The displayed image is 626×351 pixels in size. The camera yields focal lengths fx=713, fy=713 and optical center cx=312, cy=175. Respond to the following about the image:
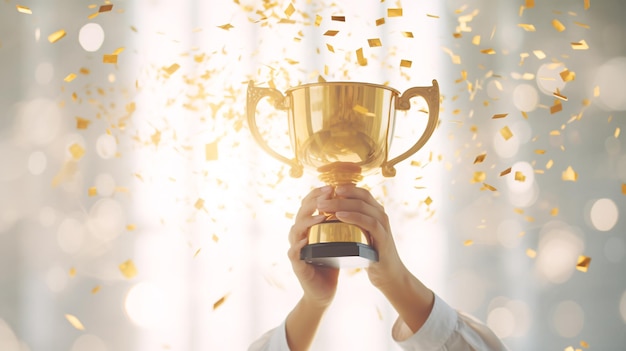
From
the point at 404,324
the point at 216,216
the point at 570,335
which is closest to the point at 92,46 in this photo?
the point at 216,216

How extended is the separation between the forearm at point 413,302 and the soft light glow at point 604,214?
3.39 ft

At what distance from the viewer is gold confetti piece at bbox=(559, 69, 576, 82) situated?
75.6 inches

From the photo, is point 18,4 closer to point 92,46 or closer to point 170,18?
point 92,46

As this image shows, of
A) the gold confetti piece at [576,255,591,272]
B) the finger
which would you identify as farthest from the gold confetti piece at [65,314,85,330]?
the gold confetti piece at [576,255,591,272]

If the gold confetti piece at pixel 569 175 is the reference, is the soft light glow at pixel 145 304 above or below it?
below

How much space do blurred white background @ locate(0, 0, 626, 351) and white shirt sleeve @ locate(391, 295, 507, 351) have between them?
0.65 meters

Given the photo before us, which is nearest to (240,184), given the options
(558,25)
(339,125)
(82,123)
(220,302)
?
(220,302)

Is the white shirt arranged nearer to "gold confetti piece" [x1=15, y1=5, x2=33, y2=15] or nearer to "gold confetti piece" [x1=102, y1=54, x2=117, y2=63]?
"gold confetti piece" [x1=102, y1=54, x2=117, y2=63]

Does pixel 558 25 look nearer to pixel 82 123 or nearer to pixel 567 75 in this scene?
pixel 567 75

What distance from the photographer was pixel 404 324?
3.60 feet

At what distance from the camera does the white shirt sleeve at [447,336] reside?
41.1 inches

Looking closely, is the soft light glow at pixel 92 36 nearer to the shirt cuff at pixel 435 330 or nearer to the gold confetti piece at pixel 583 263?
the shirt cuff at pixel 435 330

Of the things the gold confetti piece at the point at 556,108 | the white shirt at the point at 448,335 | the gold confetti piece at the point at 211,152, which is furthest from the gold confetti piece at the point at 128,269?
the gold confetti piece at the point at 556,108

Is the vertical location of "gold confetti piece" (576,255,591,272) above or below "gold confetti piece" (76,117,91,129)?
below
